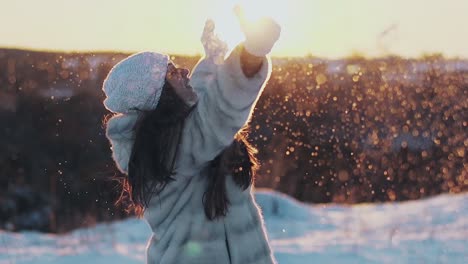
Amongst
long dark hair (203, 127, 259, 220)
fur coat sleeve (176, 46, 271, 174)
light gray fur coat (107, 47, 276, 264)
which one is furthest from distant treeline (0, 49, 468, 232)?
fur coat sleeve (176, 46, 271, 174)

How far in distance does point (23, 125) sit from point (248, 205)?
1386cm

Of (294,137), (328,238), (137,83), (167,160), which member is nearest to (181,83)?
(137,83)

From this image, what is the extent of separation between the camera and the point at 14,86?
1777cm

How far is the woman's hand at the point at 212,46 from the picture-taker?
2.76 metres

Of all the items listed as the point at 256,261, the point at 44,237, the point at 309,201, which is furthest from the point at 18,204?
the point at 256,261

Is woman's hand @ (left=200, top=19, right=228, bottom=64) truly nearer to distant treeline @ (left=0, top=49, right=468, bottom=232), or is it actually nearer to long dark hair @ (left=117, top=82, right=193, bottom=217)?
long dark hair @ (left=117, top=82, right=193, bottom=217)

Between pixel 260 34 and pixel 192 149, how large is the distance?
1.48ft

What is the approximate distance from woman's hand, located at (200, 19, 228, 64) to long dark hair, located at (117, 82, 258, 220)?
272 mm

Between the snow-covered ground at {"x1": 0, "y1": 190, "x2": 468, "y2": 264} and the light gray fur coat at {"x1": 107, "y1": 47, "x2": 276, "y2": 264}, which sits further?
the snow-covered ground at {"x1": 0, "y1": 190, "x2": 468, "y2": 264}

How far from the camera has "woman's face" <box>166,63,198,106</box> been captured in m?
2.49

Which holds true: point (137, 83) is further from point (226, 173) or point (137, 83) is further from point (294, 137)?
point (294, 137)

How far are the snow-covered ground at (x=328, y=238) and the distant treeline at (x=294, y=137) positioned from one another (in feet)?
13.1

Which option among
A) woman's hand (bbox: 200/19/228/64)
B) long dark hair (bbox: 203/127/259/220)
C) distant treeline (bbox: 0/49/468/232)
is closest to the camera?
long dark hair (bbox: 203/127/259/220)

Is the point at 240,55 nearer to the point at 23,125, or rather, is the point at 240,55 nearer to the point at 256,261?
the point at 256,261
